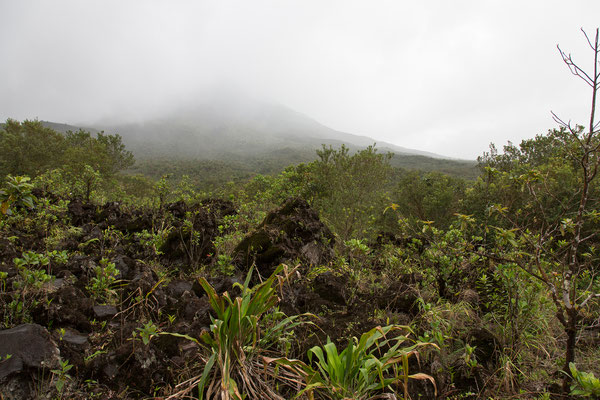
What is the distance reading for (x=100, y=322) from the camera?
261 centimetres

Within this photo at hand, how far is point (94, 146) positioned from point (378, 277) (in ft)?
100

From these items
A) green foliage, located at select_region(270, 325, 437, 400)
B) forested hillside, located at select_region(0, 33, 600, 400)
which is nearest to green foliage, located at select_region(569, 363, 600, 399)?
forested hillside, located at select_region(0, 33, 600, 400)

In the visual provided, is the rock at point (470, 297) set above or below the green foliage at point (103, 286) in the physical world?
above

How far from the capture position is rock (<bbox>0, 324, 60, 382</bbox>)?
1.83m

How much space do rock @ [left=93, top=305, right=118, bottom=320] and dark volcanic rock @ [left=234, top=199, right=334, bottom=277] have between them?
1.81 metres

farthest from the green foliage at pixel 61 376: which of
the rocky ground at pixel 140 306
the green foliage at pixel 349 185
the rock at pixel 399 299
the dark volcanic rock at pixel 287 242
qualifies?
the green foliage at pixel 349 185

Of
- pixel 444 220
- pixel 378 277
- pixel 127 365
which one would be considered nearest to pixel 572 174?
pixel 444 220

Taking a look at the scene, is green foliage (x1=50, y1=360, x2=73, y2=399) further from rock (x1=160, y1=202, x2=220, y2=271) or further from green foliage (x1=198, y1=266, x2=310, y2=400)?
rock (x1=160, y1=202, x2=220, y2=271)

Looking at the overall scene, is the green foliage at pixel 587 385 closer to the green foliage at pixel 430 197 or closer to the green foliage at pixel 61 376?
the green foliage at pixel 61 376

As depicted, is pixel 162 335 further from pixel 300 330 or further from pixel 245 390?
pixel 300 330

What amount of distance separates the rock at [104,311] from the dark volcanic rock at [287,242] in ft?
5.95

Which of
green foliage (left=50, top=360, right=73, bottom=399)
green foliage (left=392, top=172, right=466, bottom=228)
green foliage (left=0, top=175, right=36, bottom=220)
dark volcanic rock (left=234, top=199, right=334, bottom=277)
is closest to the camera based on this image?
green foliage (left=50, top=360, right=73, bottom=399)

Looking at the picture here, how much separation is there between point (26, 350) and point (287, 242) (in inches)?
132

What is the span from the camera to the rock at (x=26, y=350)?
183 cm
